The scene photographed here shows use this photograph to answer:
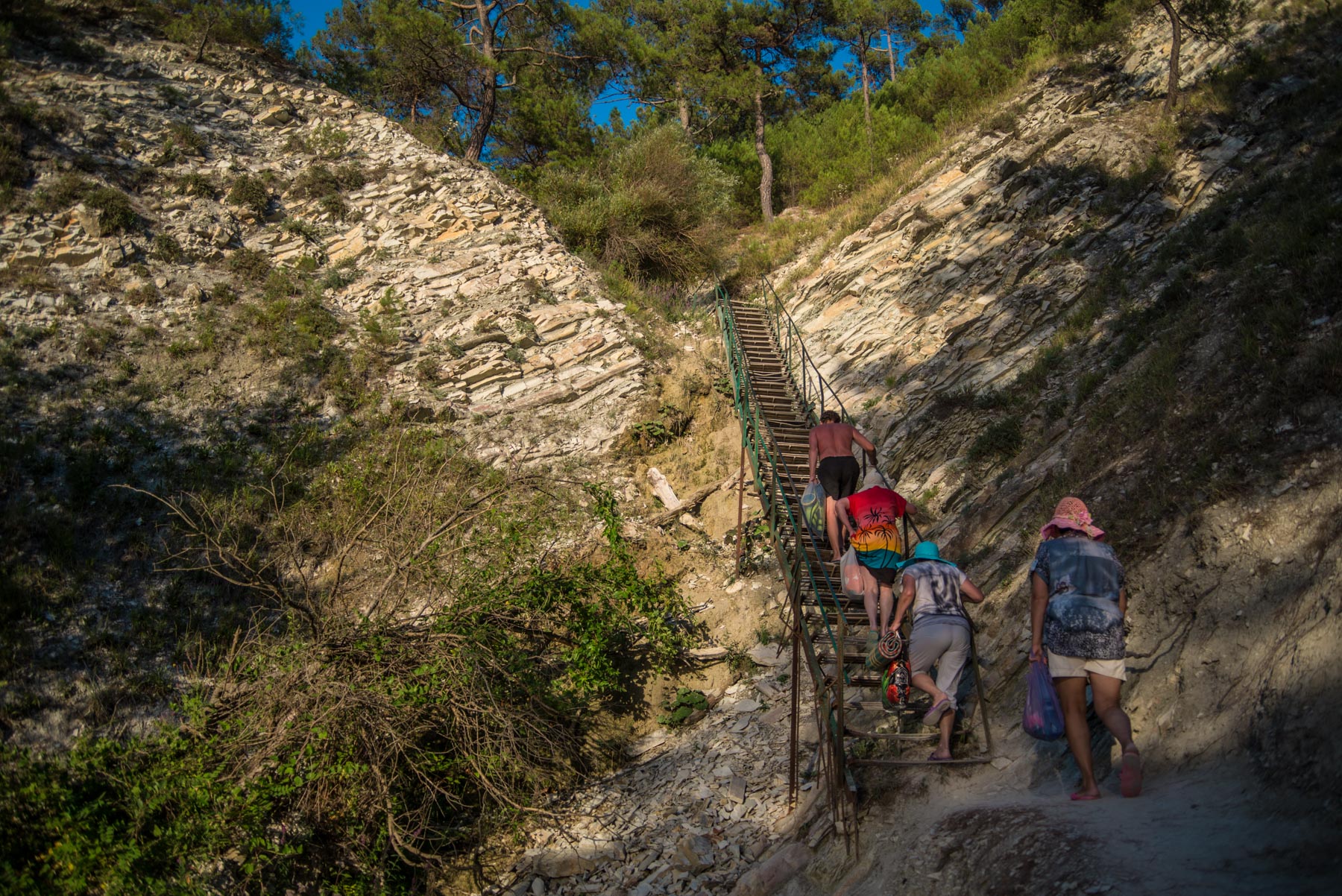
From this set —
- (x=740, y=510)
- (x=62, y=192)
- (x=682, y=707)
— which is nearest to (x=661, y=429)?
(x=740, y=510)

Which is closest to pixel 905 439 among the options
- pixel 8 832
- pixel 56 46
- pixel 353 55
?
pixel 8 832

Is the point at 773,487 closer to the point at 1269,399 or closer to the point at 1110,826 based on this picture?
the point at 1269,399

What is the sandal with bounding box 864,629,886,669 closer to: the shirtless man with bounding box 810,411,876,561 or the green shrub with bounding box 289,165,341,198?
the shirtless man with bounding box 810,411,876,561

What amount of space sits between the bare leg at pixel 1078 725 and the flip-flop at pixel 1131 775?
0.15 meters

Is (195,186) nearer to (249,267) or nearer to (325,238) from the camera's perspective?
(249,267)

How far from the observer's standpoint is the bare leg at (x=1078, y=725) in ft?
14.4

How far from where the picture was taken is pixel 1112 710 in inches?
173

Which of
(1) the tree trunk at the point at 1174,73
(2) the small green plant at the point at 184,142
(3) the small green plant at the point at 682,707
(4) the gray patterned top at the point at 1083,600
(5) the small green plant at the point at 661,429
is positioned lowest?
(3) the small green plant at the point at 682,707

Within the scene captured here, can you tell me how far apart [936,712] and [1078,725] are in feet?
3.19

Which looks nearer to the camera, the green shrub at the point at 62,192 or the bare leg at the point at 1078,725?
the bare leg at the point at 1078,725

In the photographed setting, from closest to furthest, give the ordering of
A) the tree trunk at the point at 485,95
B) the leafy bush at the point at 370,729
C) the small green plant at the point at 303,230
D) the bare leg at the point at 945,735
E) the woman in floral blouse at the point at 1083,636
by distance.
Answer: the woman in floral blouse at the point at 1083,636
the bare leg at the point at 945,735
the leafy bush at the point at 370,729
the small green plant at the point at 303,230
the tree trunk at the point at 485,95

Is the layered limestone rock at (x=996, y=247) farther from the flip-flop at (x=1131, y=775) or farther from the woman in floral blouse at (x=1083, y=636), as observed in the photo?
the flip-flop at (x=1131, y=775)

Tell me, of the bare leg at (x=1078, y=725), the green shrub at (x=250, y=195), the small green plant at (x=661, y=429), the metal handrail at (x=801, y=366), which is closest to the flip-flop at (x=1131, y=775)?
the bare leg at (x=1078, y=725)

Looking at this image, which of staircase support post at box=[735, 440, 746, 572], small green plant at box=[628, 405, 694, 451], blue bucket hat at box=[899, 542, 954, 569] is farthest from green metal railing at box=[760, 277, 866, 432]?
blue bucket hat at box=[899, 542, 954, 569]
